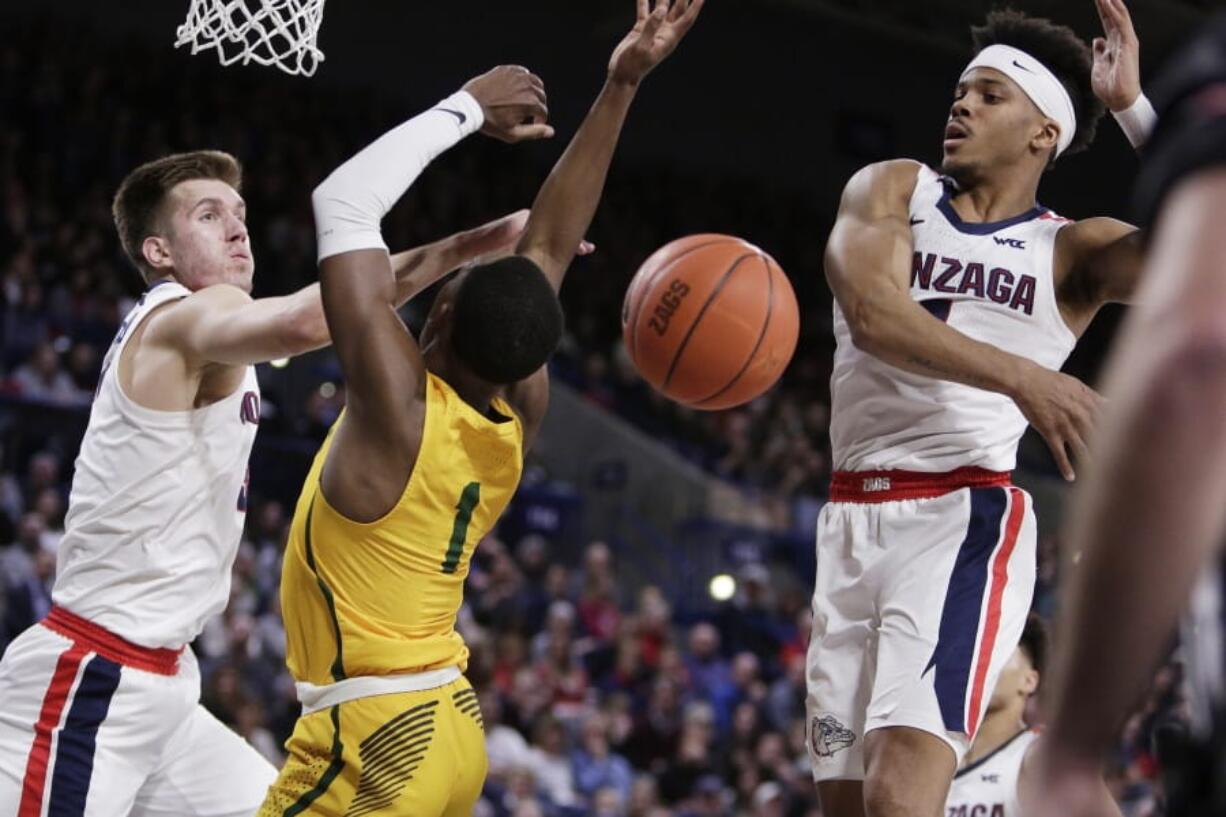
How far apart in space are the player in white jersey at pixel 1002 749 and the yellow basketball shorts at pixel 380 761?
8.37 ft

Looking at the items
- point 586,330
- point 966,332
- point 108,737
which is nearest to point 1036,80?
point 966,332

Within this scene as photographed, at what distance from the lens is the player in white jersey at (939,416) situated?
12.0ft

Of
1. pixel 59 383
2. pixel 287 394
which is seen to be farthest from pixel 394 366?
pixel 287 394

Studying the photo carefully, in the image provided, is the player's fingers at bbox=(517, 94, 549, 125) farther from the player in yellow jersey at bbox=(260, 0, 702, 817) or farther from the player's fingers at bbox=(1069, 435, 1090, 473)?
the player's fingers at bbox=(1069, 435, 1090, 473)

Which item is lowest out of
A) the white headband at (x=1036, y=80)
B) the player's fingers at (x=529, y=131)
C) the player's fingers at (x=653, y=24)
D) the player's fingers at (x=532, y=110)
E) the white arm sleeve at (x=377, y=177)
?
the white arm sleeve at (x=377, y=177)

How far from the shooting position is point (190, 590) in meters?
3.99

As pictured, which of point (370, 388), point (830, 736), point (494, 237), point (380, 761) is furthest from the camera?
point (494, 237)

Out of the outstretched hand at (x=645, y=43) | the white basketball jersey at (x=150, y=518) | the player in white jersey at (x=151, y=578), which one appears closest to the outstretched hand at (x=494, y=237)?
the player in white jersey at (x=151, y=578)

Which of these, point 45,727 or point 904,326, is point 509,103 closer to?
point 904,326

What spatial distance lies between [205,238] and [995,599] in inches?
89.0

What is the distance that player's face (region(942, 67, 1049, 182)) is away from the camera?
13.2 feet

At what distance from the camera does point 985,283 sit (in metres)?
3.91

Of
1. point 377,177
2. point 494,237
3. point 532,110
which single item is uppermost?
point 532,110

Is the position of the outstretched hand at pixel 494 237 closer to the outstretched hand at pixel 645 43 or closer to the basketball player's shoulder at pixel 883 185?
the outstretched hand at pixel 645 43
